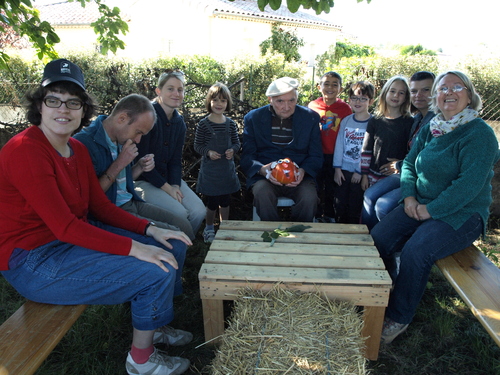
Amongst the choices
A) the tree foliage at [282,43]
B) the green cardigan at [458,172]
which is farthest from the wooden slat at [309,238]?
the tree foliage at [282,43]

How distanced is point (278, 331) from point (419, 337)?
131 centimetres

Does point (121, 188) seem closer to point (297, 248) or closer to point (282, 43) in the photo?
point (297, 248)

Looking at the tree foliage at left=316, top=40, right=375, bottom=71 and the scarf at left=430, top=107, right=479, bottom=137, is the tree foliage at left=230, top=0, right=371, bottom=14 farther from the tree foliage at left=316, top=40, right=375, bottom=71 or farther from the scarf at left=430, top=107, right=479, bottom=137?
the tree foliage at left=316, top=40, right=375, bottom=71

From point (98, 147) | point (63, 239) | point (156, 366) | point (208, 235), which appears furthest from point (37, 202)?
point (208, 235)

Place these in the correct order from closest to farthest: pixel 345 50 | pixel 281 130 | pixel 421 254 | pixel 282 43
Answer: pixel 421 254 → pixel 281 130 → pixel 282 43 → pixel 345 50

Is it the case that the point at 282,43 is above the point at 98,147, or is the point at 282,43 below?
below

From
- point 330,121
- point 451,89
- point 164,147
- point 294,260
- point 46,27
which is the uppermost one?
point 46,27

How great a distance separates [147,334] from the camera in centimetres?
210

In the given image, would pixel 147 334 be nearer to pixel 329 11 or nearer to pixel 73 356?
pixel 73 356

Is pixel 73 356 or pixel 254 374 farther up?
pixel 254 374

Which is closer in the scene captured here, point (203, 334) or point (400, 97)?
point (203, 334)

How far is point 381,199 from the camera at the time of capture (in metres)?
3.28

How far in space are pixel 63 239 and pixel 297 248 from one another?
1.55m

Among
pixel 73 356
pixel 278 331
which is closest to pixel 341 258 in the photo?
pixel 278 331
